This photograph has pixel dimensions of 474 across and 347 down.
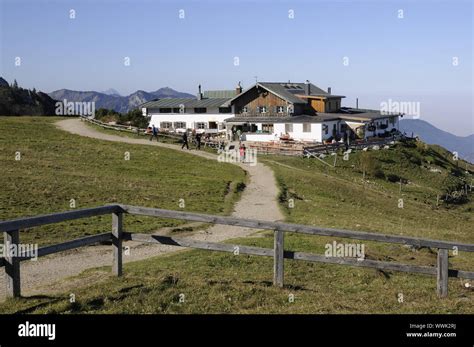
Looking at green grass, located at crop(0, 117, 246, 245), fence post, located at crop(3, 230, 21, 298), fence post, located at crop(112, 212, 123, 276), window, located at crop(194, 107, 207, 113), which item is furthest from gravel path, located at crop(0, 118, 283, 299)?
window, located at crop(194, 107, 207, 113)

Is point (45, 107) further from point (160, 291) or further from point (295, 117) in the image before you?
point (160, 291)

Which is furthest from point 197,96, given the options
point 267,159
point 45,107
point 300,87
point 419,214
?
point 419,214

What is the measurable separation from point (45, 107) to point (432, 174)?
298 feet

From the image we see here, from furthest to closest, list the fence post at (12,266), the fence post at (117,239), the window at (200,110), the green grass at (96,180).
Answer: the window at (200,110) → the green grass at (96,180) → the fence post at (117,239) → the fence post at (12,266)

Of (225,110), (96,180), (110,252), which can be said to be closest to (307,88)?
(225,110)

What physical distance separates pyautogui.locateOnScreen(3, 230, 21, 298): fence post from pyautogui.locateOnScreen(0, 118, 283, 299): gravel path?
0.73 meters

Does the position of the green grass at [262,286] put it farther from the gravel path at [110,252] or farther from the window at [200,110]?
the window at [200,110]

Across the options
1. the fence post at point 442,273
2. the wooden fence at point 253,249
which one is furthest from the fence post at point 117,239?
the fence post at point 442,273

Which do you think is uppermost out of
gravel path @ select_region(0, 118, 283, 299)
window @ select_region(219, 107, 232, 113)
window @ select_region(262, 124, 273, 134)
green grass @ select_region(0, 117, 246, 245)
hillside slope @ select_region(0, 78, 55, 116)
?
hillside slope @ select_region(0, 78, 55, 116)

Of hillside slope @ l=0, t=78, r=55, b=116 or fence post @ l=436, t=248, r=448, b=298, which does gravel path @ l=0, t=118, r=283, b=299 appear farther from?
hillside slope @ l=0, t=78, r=55, b=116

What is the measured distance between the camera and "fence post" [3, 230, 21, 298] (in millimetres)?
10406

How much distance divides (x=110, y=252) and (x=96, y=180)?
57.8 feet

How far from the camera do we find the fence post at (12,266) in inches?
410

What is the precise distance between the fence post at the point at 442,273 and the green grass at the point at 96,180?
12711mm
